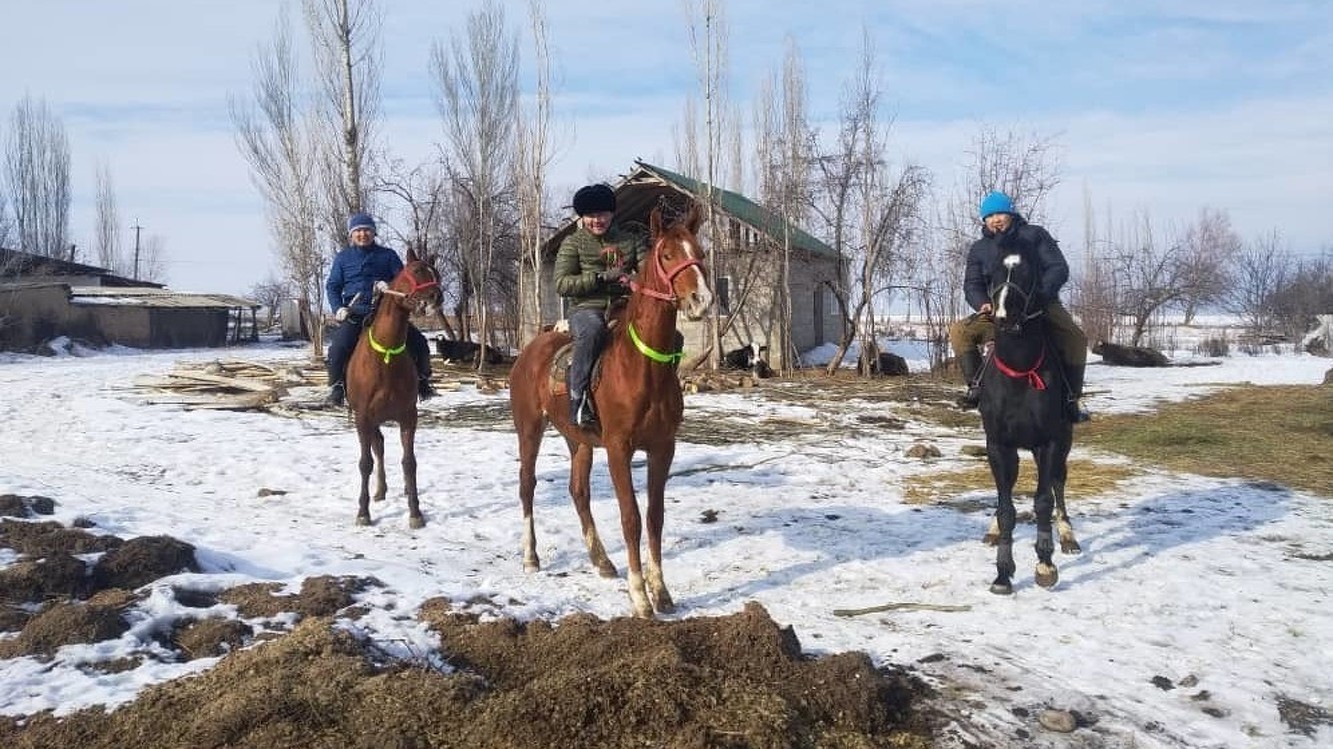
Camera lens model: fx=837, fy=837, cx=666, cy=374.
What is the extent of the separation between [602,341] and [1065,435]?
3.50 meters

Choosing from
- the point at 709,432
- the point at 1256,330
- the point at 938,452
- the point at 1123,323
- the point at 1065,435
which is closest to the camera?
the point at 1065,435

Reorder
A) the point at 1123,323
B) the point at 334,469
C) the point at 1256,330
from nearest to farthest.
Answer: the point at 334,469
the point at 1123,323
the point at 1256,330

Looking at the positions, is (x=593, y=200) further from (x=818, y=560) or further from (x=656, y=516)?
(x=818, y=560)

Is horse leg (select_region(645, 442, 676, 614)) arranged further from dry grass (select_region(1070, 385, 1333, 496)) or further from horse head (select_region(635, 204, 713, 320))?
dry grass (select_region(1070, 385, 1333, 496))

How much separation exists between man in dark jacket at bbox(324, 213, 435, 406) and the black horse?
5.43m

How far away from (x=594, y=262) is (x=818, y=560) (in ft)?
9.43

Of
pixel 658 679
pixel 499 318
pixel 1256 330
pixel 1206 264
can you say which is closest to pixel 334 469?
pixel 658 679

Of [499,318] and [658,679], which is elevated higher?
[499,318]

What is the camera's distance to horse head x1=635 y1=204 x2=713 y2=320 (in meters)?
4.70

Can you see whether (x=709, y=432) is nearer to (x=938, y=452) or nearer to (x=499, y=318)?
(x=938, y=452)

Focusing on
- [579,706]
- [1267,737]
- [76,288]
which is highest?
[76,288]

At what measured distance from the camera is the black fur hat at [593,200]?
597 centimetres

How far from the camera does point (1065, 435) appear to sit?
6.21 m

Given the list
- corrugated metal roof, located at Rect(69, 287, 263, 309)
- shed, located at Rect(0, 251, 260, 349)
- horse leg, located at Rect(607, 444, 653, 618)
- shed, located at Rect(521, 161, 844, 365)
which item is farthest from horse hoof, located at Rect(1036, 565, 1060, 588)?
corrugated metal roof, located at Rect(69, 287, 263, 309)
